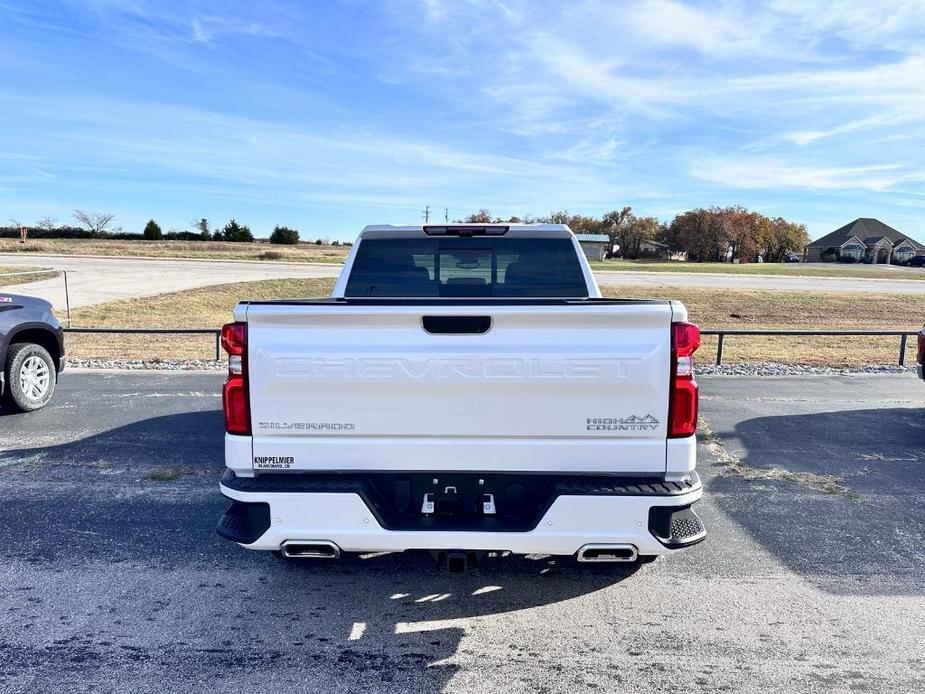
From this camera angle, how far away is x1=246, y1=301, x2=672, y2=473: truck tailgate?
9.32 feet

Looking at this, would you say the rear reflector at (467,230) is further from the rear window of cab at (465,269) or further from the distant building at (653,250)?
the distant building at (653,250)

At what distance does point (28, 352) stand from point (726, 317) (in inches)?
862

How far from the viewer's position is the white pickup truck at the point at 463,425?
2.85 meters

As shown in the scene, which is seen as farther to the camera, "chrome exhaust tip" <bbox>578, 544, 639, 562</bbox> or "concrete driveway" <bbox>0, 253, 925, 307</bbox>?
"concrete driveway" <bbox>0, 253, 925, 307</bbox>

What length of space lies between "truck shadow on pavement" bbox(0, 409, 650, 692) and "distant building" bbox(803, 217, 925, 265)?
109944mm

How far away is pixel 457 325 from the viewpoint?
290 cm

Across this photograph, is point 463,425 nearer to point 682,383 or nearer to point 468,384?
point 468,384

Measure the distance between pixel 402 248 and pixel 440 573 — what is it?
88.4 inches

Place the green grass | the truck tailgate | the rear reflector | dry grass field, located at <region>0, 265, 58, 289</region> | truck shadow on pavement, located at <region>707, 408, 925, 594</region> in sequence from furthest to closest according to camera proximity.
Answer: the green grass → dry grass field, located at <region>0, 265, 58, 289</region> → the rear reflector → truck shadow on pavement, located at <region>707, 408, 925, 594</region> → the truck tailgate

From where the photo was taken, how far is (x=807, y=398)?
8.72 m

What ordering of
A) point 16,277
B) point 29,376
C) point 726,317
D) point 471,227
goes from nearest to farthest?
point 471,227, point 29,376, point 726,317, point 16,277

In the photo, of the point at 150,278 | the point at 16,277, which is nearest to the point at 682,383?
the point at 150,278

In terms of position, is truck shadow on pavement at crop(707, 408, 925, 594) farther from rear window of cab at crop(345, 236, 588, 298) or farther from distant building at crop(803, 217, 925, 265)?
distant building at crop(803, 217, 925, 265)

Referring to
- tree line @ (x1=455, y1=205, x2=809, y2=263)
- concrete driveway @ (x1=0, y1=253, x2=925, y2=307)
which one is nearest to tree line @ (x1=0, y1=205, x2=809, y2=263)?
tree line @ (x1=455, y1=205, x2=809, y2=263)
